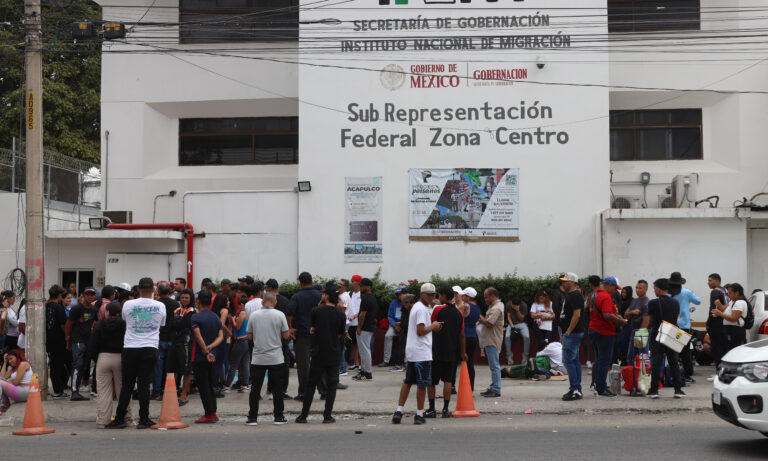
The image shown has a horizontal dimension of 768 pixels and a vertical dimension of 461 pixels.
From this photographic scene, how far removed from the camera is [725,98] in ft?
67.2

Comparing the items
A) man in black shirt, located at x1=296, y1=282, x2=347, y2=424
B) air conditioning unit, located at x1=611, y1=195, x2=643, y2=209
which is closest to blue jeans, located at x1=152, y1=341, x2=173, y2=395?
man in black shirt, located at x1=296, y1=282, x2=347, y2=424

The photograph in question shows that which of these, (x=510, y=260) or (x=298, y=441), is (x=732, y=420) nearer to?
(x=298, y=441)

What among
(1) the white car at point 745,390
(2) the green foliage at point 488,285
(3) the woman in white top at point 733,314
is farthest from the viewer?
(2) the green foliage at point 488,285

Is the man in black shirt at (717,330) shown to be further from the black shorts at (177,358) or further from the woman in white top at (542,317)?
the black shorts at (177,358)

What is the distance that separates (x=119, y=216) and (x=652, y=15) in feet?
Answer: 48.2

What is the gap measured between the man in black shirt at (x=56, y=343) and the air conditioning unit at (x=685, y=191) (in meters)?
13.6

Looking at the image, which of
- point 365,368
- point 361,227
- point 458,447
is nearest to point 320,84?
point 361,227

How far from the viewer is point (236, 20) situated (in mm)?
21625

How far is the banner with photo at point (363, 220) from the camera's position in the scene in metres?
18.9

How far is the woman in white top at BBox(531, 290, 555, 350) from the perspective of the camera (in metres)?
16.6

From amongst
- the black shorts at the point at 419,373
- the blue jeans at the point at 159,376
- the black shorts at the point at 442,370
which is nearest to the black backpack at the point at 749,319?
the black shorts at the point at 442,370

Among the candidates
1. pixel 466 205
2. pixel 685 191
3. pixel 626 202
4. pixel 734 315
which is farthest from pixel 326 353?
pixel 685 191

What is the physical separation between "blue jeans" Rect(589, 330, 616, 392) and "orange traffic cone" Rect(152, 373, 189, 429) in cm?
626

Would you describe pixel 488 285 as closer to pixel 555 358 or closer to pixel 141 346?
pixel 555 358
